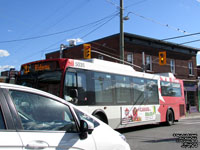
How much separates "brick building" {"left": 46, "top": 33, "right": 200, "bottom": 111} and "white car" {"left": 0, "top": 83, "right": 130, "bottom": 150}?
1999cm

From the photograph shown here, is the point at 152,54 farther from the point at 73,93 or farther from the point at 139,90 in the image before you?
the point at 73,93

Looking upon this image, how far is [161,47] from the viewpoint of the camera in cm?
3000

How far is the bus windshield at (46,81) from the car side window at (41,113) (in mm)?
5144

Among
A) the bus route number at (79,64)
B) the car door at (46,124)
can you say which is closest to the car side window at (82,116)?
the car door at (46,124)

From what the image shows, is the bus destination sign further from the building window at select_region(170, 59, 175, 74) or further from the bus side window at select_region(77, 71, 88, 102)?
the building window at select_region(170, 59, 175, 74)

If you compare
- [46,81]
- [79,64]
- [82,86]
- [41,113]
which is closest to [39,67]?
[46,81]

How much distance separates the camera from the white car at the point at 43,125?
262 cm

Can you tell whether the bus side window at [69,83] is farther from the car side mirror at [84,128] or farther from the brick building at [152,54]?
the brick building at [152,54]

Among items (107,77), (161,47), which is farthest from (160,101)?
(161,47)

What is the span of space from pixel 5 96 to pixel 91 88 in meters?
7.01

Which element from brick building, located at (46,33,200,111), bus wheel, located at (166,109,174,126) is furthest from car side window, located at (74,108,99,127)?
brick building, located at (46,33,200,111)

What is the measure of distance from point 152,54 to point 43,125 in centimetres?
2687

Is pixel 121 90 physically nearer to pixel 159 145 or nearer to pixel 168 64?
pixel 159 145

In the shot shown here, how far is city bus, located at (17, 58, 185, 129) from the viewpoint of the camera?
28.7 feet
